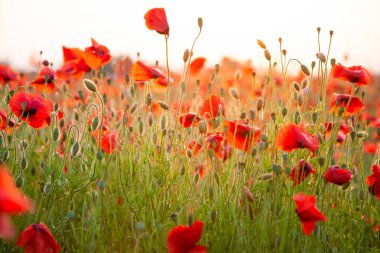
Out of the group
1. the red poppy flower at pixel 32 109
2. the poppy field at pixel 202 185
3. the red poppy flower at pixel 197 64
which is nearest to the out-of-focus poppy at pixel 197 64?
the red poppy flower at pixel 197 64

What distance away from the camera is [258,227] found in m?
1.90

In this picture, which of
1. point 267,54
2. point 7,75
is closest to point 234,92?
point 267,54

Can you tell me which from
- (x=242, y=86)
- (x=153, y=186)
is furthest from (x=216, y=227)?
(x=242, y=86)

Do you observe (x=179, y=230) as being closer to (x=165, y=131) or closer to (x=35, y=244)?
(x=35, y=244)

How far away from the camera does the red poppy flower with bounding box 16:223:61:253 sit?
1.63 meters

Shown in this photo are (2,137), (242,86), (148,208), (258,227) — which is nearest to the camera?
(258,227)

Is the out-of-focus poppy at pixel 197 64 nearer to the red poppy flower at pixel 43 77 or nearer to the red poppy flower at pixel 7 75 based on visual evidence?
the red poppy flower at pixel 43 77

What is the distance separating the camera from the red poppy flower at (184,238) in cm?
156

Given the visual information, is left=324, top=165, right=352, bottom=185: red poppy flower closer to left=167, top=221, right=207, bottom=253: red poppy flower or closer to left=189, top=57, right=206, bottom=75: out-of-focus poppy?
left=167, top=221, right=207, bottom=253: red poppy flower

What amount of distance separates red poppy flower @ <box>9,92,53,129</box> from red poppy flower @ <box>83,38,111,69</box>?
442mm

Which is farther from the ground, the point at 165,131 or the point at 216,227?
the point at 165,131

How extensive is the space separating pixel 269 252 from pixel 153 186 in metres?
0.54

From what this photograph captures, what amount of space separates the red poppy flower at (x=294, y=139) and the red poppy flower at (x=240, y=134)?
153 millimetres

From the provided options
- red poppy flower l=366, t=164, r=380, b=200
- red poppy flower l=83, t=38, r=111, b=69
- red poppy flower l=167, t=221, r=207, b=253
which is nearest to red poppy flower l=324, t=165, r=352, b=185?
red poppy flower l=366, t=164, r=380, b=200
